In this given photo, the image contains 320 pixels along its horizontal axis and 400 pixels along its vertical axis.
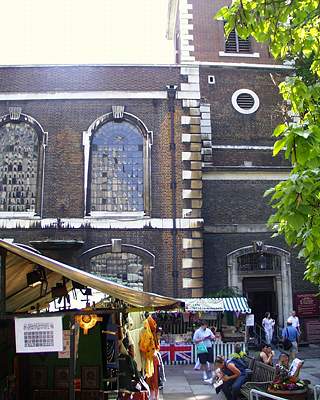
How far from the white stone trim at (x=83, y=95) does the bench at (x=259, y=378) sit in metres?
11.0

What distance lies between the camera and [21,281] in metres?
7.75

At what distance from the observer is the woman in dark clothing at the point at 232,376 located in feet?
32.1

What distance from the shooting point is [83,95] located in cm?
1847

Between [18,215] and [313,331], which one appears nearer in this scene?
[18,215]

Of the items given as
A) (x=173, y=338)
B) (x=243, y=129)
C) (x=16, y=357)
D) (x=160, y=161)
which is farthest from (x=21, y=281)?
(x=243, y=129)

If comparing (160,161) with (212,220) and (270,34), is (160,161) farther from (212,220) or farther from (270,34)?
(270,34)

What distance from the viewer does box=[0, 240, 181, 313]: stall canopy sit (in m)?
6.01

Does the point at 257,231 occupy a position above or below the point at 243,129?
below

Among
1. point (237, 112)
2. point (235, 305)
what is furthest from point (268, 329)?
point (237, 112)

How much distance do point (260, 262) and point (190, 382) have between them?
8131 mm

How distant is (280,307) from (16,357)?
13.0m

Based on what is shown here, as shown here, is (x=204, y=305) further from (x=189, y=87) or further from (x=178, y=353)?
(x=189, y=87)

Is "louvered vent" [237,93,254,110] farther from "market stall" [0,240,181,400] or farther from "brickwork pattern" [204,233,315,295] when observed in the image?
"market stall" [0,240,181,400]

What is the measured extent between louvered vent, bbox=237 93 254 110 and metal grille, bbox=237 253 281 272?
6650 millimetres
